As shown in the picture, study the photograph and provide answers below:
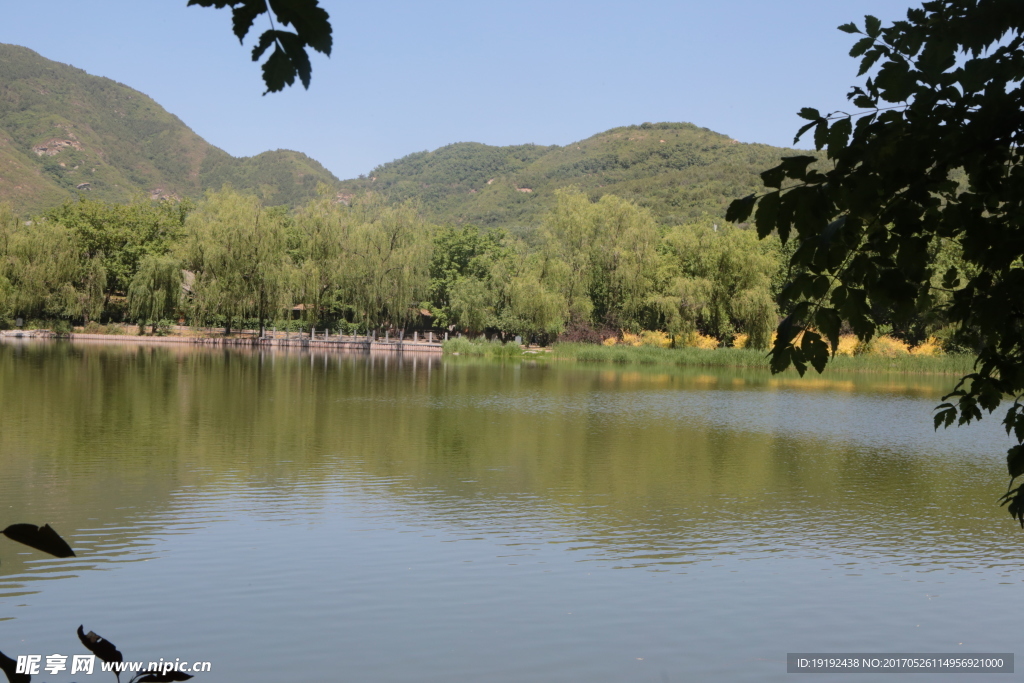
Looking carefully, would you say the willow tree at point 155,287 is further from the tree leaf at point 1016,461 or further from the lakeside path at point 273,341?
the tree leaf at point 1016,461

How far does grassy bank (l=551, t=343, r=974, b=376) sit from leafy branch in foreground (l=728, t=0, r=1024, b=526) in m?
35.6

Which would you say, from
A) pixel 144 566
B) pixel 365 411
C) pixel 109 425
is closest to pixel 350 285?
pixel 365 411

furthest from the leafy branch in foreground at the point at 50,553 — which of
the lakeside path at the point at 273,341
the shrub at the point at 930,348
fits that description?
the shrub at the point at 930,348

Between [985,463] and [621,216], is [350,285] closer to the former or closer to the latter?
[621,216]

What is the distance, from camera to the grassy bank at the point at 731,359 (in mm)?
38062

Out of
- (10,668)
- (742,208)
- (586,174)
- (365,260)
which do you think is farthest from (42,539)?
(586,174)

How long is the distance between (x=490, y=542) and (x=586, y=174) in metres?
106

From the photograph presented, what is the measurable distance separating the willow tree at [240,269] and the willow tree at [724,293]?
713 inches

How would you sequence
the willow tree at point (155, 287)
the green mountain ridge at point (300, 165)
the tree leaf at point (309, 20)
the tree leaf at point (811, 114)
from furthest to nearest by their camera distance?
the green mountain ridge at point (300, 165) < the willow tree at point (155, 287) < the tree leaf at point (811, 114) < the tree leaf at point (309, 20)

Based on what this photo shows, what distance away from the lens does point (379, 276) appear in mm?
44500

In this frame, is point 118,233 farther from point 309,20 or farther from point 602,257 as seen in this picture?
point 309,20

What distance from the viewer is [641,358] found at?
133ft

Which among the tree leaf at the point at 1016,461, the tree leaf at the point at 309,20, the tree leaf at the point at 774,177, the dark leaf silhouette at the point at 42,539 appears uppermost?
the tree leaf at the point at 309,20

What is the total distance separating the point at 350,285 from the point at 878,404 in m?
28.0
